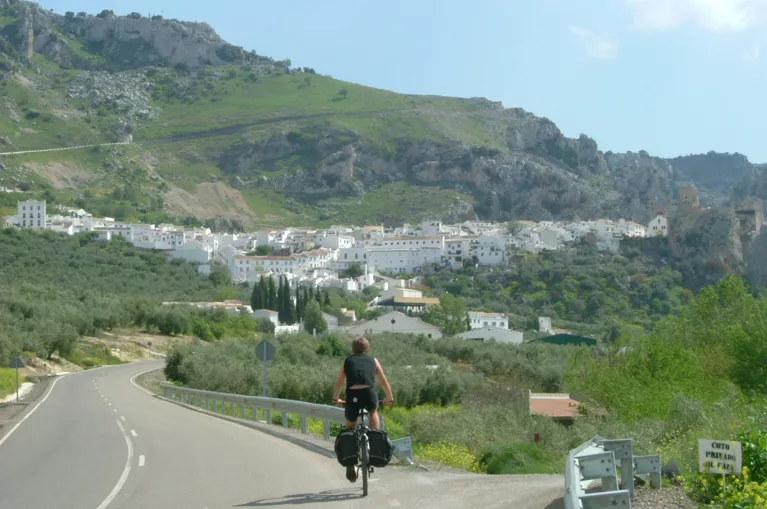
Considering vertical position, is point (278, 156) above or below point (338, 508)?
above

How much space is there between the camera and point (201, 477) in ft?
36.9

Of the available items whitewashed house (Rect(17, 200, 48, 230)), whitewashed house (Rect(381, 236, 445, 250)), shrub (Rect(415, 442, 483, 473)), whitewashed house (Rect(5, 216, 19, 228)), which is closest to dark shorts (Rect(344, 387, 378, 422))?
shrub (Rect(415, 442, 483, 473))

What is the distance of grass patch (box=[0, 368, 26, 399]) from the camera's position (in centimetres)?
3528

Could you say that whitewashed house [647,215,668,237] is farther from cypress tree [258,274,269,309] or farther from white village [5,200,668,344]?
cypress tree [258,274,269,309]

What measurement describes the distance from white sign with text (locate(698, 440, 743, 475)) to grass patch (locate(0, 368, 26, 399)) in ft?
102

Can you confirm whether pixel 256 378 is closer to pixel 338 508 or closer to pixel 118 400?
pixel 118 400

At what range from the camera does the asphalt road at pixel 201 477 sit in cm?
939

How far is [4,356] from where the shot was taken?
4484 centimetres

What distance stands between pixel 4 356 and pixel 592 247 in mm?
95536

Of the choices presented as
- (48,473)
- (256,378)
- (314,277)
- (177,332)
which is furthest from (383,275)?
(48,473)

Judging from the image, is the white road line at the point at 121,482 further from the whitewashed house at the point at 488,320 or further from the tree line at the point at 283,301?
the whitewashed house at the point at 488,320

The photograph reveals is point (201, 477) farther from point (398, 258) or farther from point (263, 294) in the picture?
point (398, 258)

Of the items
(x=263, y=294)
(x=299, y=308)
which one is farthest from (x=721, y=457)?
(x=263, y=294)

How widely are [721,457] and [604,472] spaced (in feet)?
3.06
